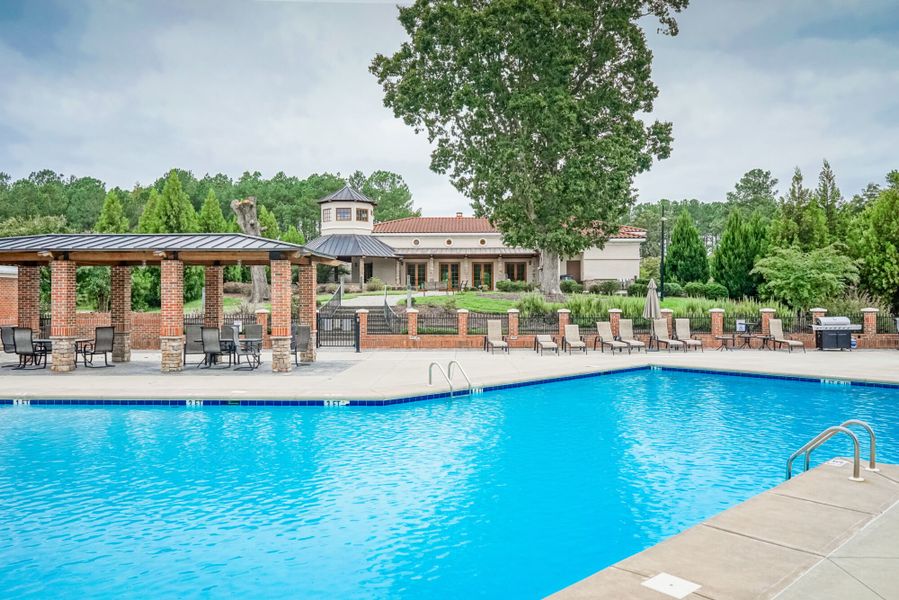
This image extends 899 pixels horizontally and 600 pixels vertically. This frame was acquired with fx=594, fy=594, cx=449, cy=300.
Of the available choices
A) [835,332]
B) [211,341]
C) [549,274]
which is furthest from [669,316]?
[211,341]

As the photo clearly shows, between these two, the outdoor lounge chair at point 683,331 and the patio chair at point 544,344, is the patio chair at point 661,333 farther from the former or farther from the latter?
the patio chair at point 544,344

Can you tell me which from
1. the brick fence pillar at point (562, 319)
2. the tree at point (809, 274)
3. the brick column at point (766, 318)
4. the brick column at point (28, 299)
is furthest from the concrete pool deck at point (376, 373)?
the tree at point (809, 274)

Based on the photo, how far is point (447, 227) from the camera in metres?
44.5

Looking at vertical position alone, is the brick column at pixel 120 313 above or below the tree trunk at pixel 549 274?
below

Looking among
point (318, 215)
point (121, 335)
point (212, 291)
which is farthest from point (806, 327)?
point (318, 215)

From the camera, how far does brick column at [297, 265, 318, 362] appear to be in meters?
17.3

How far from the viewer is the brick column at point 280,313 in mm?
15062

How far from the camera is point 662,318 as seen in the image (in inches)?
874

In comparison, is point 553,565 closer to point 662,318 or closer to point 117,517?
point 117,517

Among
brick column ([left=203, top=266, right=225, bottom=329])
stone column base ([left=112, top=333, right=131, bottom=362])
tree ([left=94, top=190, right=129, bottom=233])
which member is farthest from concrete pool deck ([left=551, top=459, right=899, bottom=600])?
tree ([left=94, top=190, right=129, bottom=233])

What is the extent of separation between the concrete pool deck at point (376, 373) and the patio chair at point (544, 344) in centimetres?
36

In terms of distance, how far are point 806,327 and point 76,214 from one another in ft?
206

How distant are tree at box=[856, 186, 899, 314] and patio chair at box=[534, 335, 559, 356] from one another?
14.8 meters

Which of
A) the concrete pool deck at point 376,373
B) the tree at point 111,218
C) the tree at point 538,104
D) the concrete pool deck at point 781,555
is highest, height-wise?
the tree at point 538,104
